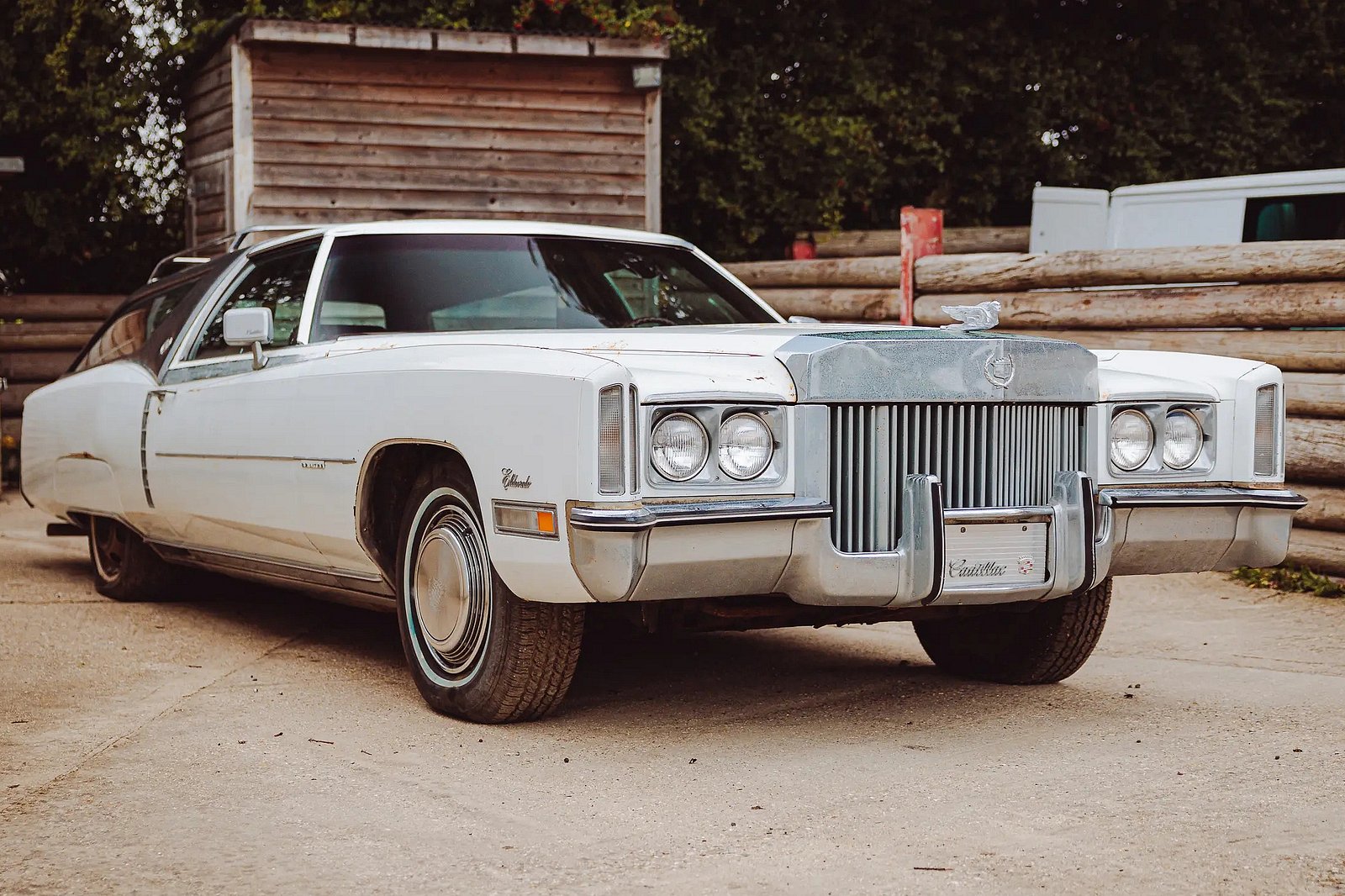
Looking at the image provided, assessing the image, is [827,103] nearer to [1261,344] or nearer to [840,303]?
[840,303]

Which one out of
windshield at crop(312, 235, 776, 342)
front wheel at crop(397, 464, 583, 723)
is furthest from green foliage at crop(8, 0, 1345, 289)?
front wheel at crop(397, 464, 583, 723)

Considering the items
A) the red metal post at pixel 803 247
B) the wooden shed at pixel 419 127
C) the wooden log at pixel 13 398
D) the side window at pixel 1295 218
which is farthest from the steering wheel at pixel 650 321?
the red metal post at pixel 803 247

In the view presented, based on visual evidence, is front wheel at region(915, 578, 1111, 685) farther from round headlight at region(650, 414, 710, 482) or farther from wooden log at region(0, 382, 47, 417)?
wooden log at region(0, 382, 47, 417)

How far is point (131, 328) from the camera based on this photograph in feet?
23.4

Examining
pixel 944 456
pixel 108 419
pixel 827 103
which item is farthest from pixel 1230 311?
pixel 827 103

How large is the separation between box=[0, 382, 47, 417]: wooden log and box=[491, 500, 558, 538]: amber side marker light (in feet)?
38.9

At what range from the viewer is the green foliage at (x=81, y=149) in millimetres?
15445

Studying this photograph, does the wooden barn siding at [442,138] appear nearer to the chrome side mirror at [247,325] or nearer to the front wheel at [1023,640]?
the chrome side mirror at [247,325]

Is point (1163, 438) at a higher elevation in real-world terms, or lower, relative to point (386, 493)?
higher

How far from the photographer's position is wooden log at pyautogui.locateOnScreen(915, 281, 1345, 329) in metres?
8.11

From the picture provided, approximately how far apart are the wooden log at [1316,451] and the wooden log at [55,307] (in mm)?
11054

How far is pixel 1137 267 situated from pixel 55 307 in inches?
406

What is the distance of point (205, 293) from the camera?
6500mm

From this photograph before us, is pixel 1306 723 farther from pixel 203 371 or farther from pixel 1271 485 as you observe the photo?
pixel 203 371
